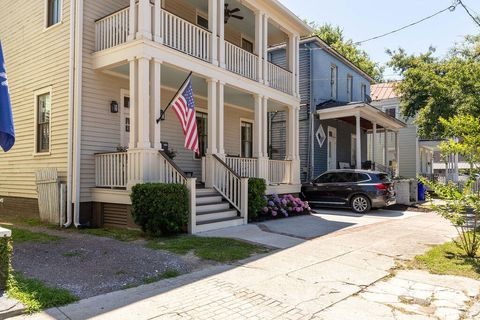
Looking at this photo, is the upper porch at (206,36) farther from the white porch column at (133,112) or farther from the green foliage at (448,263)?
the green foliage at (448,263)

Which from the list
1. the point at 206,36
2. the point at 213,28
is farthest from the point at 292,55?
the point at 206,36

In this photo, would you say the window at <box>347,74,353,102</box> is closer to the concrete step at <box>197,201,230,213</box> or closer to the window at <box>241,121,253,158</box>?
the window at <box>241,121,253,158</box>

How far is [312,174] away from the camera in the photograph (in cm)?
1802

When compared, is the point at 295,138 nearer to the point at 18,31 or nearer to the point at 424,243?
the point at 424,243

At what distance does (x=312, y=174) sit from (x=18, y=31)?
13048mm

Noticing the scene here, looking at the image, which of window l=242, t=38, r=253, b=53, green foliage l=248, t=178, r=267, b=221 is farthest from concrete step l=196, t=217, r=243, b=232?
window l=242, t=38, r=253, b=53

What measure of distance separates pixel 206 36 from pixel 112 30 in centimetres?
263

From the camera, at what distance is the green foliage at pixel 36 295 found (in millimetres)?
4102

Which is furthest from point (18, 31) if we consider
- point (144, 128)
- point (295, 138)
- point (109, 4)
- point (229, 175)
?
point (295, 138)

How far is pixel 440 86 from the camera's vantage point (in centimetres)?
1559

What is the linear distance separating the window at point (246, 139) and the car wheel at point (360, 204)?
4776mm

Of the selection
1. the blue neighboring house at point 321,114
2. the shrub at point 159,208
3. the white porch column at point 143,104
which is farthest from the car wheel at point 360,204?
the white porch column at point 143,104

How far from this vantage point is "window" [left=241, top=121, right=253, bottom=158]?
1603 cm

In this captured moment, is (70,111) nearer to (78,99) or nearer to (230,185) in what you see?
(78,99)
